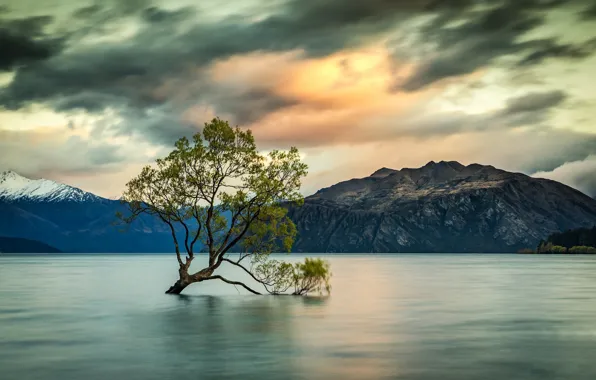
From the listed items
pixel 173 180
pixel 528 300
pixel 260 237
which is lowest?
pixel 528 300

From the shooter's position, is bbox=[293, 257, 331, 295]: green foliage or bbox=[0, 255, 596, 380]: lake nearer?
bbox=[0, 255, 596, 380]: lake

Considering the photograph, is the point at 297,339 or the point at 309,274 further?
the point at 309,274

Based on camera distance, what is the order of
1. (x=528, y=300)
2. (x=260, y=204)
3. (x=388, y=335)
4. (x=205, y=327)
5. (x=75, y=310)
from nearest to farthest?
(x=388, y=335), (x=205, y=327), (x=75, y=310), (x=260, y=204), (x=528, y=300)

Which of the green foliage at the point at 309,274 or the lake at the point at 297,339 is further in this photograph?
the green foliage at the point at 309,274

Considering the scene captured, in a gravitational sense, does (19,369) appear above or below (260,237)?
below

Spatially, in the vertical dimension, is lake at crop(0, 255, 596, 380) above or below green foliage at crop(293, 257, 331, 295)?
below

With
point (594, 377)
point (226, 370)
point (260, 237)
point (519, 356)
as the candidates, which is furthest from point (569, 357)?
point (260, 237)

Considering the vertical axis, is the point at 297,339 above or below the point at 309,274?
below

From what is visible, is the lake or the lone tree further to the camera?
the lone tree

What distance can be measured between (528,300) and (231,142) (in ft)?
111

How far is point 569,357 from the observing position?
31.3 meters

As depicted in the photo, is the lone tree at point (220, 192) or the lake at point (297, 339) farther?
the lone tree at point (220, 192)

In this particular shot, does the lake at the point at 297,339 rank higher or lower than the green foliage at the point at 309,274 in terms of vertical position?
lower

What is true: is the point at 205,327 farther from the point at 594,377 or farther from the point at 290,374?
the point at 594,377
